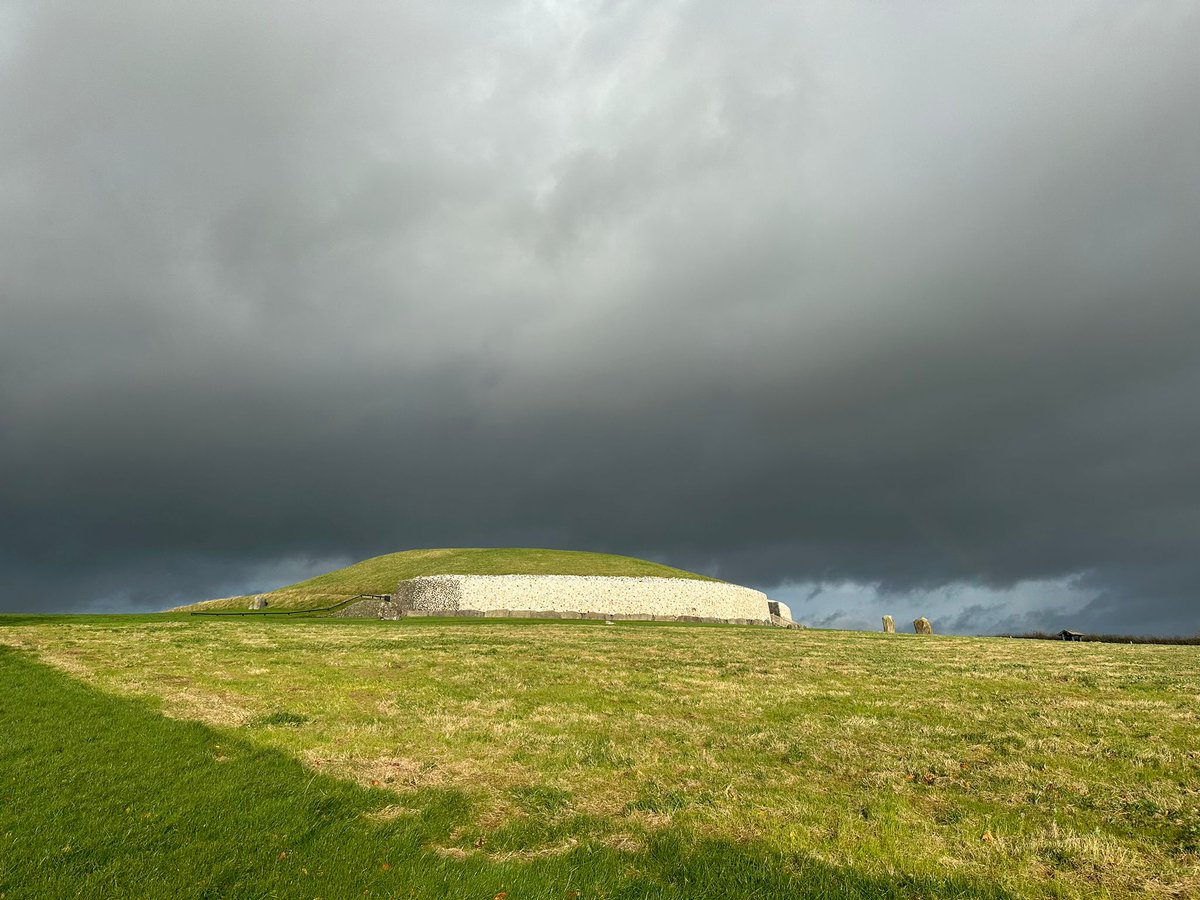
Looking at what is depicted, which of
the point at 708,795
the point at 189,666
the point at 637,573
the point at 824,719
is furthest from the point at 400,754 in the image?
the point at 637,573

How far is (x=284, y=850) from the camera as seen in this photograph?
7.09m

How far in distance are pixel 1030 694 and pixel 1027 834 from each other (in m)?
11.5

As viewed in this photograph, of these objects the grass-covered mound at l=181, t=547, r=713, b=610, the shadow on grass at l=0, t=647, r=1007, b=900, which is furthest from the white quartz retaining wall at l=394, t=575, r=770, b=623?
the shadow on grass at l=0, t=647, r=1007, b=900

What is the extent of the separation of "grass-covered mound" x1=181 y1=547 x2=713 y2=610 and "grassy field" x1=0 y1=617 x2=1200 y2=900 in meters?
60.6

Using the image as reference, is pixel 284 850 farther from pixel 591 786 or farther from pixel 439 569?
pixel 439 569

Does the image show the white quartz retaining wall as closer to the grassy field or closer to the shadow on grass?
the grassy field

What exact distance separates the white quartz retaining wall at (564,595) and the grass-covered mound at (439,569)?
35.2 ft

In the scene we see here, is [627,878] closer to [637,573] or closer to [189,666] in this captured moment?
[189,666]

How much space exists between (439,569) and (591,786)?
77518 millimetres

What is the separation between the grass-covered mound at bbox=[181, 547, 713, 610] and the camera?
8038cm

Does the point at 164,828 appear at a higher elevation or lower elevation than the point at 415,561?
lower

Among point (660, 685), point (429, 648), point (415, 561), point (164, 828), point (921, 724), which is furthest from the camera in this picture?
point (415, 561)

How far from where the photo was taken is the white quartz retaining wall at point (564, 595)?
61531mm

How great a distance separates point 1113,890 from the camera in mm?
6312
